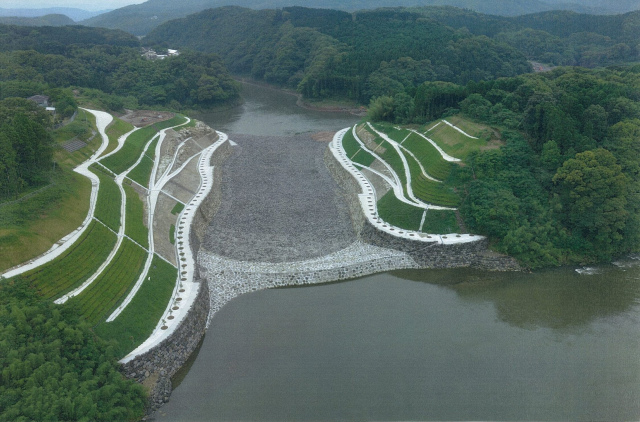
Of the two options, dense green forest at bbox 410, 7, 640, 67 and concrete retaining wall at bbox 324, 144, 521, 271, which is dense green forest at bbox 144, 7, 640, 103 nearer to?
dense green forest at bbox 410, 7, 640, 67

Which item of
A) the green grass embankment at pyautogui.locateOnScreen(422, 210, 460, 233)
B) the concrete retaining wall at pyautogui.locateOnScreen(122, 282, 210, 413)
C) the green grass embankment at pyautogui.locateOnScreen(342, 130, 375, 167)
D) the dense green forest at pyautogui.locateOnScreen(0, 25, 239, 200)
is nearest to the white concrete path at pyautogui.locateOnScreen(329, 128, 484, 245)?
the green grass embankment at pyautogui.locateOnScreen(422, 210, 460, 233)

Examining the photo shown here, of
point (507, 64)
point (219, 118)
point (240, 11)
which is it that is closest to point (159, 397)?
point (219, 118)

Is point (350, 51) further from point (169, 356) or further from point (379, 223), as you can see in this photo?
point (169, 356)

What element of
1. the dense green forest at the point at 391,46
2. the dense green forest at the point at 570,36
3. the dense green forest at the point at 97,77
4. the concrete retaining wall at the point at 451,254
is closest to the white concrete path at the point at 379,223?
the concrete retaining wall at the point at 451,254

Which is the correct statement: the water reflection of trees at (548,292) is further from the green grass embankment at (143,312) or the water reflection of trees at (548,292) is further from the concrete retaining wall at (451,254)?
the green grass embankment at (143,312)

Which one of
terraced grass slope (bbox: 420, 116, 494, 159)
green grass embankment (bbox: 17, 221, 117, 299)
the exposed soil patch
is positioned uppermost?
terraced grass slope (bbox: 420, 116, 494, 159)

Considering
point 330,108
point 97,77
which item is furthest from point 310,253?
point 97,77

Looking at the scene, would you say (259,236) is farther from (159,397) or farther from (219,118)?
(219,118)
